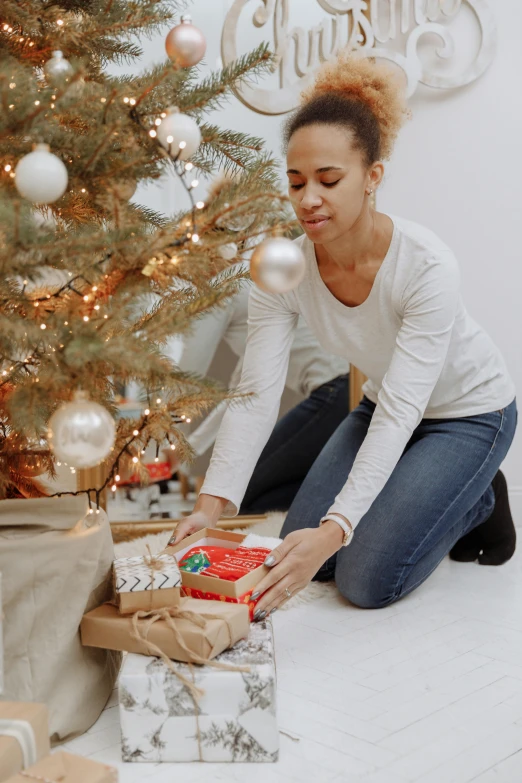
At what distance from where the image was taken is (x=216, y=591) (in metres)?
1.22

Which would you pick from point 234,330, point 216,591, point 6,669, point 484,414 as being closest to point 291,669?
point 216,591

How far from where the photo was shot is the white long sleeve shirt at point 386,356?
1503 millimetres

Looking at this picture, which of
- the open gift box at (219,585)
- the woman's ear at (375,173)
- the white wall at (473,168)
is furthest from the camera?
the white wall at (473,168)

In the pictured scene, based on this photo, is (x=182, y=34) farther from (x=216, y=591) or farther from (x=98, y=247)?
(x=216, y=591)

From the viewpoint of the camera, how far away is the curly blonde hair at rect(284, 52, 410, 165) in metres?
1.51

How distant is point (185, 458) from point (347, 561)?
589 mm

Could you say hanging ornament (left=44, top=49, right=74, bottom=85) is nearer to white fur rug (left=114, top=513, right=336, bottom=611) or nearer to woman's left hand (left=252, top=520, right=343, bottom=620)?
woman's left hand (left=252, top=520, right=343, bottom=620)

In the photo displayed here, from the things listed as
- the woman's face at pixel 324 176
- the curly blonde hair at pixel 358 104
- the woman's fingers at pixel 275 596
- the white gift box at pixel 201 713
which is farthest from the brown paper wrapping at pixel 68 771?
the curly blonde hair at pixel 358 104

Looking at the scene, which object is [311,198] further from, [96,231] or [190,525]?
[190,525]

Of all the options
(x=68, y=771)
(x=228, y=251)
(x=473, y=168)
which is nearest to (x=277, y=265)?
(x=228, y=251)

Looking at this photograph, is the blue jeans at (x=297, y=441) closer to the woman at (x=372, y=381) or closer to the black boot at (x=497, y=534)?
the woman at (x=372, y=381)

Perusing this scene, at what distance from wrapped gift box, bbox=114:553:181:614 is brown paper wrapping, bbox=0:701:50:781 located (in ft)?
0.65

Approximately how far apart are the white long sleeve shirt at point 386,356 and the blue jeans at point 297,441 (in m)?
0.40

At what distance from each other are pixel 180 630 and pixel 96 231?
542mm
